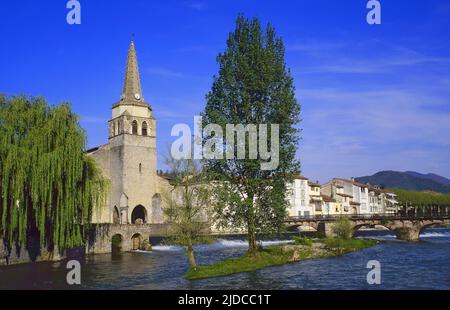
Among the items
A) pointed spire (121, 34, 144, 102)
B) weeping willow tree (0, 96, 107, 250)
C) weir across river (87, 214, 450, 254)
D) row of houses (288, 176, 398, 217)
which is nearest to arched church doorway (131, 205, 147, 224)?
weir across river (87, 214, 450, 254)

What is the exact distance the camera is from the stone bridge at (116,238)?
164 ft

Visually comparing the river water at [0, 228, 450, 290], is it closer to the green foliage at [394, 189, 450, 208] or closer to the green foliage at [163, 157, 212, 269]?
the green foliage at [163, 157, 212, 269]

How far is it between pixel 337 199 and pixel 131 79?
60.8 meters

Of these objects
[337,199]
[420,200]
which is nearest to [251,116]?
[337,199]

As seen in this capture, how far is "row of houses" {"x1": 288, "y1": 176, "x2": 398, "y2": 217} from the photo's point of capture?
100875 millimetres

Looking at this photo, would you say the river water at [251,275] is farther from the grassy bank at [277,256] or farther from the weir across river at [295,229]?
the weir across river at [295,229]

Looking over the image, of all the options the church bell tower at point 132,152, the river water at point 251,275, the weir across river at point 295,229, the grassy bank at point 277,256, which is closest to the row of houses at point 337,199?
the weir across river at point 295,229

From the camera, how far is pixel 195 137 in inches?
1296

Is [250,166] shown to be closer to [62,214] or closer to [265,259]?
[265,259]

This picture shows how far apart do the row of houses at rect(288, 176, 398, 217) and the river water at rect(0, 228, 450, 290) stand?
5273cm

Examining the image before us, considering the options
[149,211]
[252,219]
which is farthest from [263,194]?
[149,211]

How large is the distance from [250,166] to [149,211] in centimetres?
4425

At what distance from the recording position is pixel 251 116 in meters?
34.4
